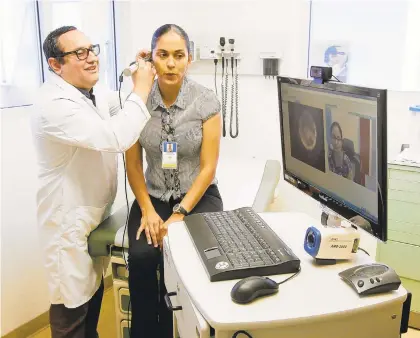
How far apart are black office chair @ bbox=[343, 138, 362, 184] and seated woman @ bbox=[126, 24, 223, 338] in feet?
2.68

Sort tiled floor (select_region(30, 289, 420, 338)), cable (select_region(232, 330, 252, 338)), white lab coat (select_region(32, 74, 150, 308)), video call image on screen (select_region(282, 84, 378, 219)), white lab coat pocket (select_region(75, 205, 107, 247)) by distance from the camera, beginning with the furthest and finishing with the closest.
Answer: tiled floor (select_region(30, 289, 420, 338)) < white lab coat pocket (select_region(75, 205, 107, 247)) < white lab coat (select_region(32, 74, 150, 308)) < video call image on screen (select_region(282, 84, 378, 219)) < cable (select_region(232, 330, 252, 338))

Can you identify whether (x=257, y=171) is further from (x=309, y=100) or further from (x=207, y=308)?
(x=207, y=308)

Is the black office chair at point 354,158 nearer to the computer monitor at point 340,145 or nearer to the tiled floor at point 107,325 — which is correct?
the computer monitor at point 340,145

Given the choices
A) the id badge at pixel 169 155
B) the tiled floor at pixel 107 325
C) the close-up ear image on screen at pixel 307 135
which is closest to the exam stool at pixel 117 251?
the id badge at pixel 169 155

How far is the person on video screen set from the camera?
1.18 metres

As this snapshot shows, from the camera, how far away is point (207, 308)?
101cm

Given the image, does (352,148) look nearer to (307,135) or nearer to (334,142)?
(334,142)

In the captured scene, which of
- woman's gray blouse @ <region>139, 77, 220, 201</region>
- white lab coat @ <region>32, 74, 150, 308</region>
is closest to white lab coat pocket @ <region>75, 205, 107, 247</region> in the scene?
white lab coat @ <region>32, 74, 150, 308</region>

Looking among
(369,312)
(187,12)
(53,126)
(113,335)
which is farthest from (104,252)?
(187,12)

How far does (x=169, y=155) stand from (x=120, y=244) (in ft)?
1.32

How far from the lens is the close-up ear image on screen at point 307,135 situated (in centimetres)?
Answer: 129

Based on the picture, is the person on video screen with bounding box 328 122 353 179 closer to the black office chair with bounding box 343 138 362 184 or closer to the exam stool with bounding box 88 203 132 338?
the black office chair with bounding box 343 138 362 184

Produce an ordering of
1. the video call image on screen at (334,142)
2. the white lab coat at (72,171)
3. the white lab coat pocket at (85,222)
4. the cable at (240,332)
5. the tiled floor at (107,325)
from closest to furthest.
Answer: the cable at (240,332) < the video call image on screen at (334,142) < the white lab coat at (72,171) < the white lab coat pocket at (85,222) < the tiled floor at (107,325)

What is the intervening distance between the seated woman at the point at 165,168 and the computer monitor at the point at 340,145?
0.48 m
